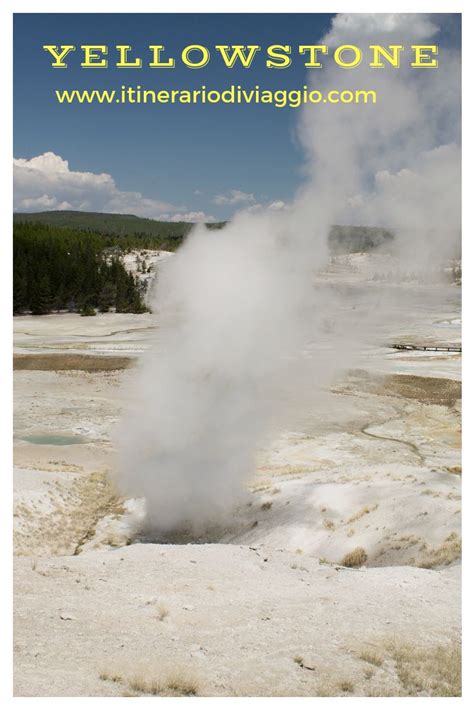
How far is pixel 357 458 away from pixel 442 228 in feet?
51.5

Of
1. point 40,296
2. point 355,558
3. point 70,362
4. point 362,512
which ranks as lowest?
point 355,558

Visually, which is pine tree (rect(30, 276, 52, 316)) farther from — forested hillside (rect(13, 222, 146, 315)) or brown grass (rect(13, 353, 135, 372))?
brown grass (rect(13, 353, 135, 372))

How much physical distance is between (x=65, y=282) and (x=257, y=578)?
92.4 meters

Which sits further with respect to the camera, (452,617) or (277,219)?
(277,219)

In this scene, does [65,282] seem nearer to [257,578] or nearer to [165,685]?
[257,578]

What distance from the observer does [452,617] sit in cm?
1068

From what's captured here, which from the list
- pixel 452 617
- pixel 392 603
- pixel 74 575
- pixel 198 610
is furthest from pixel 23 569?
pixel 452 617

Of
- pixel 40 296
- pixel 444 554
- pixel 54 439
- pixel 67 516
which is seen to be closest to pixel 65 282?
pixel 40 296

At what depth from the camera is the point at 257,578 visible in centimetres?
1306

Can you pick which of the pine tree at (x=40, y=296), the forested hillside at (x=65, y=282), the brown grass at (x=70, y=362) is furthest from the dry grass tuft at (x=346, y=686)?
the pine tree at (x=40, y=296)
